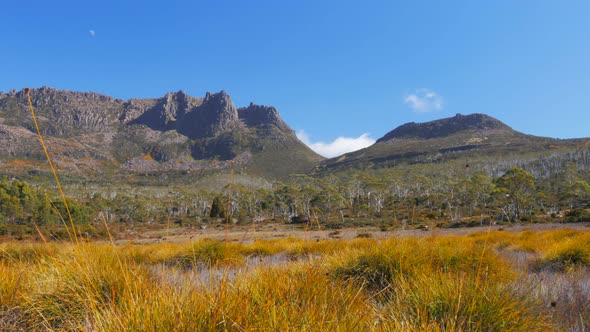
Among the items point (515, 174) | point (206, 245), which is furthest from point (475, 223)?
point (206, 245)

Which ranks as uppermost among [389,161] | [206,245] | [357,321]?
[389,161]

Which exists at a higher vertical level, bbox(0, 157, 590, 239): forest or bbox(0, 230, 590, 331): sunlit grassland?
bbox(0, 230, 590, 331): sunlit grassland

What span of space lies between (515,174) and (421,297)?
54191mm

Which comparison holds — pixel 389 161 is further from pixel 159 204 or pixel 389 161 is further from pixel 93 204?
pixel 93 204

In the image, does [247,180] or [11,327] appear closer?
[11,327]

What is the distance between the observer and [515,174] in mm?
46094

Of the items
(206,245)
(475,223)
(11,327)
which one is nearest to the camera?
(11,327)

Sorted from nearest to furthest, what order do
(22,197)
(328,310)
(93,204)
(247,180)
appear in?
1. (328,310)
2. (22,197)
3. (93,204)
4. (247,180)

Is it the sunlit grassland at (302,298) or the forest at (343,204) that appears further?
the forest at (343,204)

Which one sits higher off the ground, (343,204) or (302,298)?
(302,298)

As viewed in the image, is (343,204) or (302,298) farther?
(343,204)

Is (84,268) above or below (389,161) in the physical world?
below

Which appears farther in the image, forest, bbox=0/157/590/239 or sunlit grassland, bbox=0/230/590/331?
forest, bbox=0/157/590/239

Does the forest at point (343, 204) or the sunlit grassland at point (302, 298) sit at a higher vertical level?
the sunlit grassland at point (302, 298)
